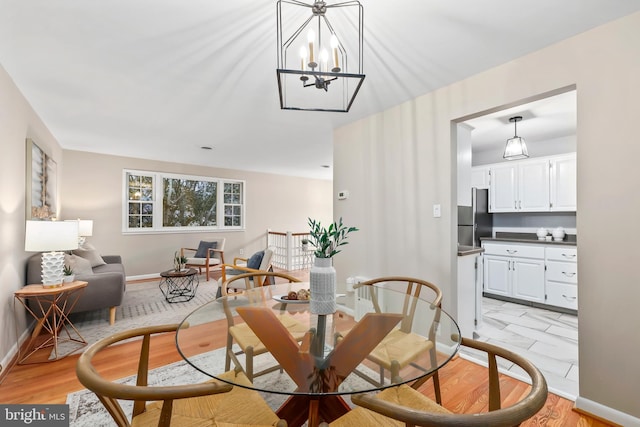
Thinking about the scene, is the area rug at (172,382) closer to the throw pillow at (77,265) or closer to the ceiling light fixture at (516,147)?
the throw pillow at (77,265)

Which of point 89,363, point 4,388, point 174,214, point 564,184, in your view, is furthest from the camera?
point 174,214

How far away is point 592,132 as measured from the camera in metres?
1.84

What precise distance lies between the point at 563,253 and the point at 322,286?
3.69 meters

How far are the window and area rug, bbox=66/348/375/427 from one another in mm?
4251

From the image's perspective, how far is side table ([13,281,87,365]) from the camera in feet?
8.13

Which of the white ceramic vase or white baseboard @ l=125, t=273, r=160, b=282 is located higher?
the white ceramic vase

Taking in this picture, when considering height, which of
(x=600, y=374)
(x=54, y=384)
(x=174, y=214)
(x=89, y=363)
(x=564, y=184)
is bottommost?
(x=54, y=384)

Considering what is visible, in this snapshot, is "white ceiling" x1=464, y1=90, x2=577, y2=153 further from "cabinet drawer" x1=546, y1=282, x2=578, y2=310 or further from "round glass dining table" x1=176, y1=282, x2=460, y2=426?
"round glass dining table" x1=176, y1=282, x2=460, y2=426

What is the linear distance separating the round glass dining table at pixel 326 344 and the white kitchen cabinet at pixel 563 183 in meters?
3.31

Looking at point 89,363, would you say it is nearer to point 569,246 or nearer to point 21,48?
point 21,48

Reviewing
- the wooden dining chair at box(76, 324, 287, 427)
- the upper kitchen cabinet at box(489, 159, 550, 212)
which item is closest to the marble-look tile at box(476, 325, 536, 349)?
the upper kitchen cabinet at box(489, 159, 550, 212)

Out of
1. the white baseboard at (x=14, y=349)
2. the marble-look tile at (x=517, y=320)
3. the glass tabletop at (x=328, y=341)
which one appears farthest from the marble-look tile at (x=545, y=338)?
the white baseboard at (x=14, y=349)

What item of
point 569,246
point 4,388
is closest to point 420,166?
point 569,246

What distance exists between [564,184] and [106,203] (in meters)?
7.43
